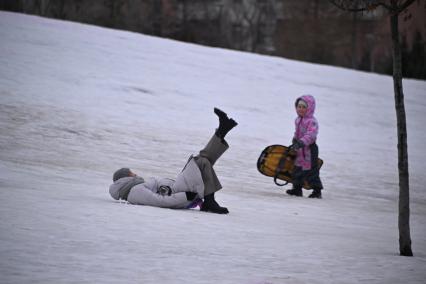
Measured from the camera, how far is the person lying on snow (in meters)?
7.45

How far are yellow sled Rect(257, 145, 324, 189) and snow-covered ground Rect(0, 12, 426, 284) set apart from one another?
33cm

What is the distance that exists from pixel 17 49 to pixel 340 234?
57.5 feet

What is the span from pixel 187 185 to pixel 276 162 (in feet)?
13.0

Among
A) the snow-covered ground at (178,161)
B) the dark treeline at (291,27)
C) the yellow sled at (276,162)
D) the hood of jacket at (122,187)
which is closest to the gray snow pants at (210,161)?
the snow-covered ground at (178,161)

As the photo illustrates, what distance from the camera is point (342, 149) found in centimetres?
1894

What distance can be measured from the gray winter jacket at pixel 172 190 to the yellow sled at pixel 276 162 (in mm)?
3790

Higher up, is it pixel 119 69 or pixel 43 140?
pixel 119 69

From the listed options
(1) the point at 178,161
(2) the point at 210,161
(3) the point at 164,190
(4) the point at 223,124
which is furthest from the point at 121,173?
(1) the point at 178,161

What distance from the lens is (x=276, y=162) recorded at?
11250mm

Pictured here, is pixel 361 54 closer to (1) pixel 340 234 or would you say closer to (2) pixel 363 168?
(2) pixel 363 168

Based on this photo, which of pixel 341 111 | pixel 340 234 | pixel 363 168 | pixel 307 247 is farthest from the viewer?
pixel 341 111

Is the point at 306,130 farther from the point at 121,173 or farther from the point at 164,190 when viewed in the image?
the point at 121,173

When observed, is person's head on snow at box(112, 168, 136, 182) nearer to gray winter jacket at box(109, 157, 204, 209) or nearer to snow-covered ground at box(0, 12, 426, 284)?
gray winter jacket at box(109, 157, 204, 209)

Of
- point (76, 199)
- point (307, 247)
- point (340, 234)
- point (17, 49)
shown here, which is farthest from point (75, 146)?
point (17, 49)
